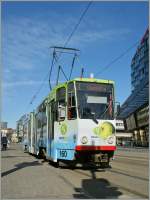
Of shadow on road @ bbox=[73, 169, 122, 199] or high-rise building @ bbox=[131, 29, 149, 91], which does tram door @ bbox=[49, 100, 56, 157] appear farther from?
high-rise building @ bbox=[131, 29, 149, 91]

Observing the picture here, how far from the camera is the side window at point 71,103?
647 inches

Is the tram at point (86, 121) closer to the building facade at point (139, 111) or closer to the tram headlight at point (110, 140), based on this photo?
the tram headlight at point (110, 140)

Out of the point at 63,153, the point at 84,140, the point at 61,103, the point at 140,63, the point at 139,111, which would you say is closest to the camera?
the point at 84,140

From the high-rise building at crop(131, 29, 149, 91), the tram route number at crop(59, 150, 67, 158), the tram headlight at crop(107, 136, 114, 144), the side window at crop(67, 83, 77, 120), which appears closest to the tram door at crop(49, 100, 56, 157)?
the tram route number at crop(59, 150, 67, 158)

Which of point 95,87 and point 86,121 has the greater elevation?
point 95,87

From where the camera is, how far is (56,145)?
691 inches

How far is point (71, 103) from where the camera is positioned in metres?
16.5

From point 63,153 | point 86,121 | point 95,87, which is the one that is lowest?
point 63,153

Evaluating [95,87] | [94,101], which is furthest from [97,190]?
[95,87]

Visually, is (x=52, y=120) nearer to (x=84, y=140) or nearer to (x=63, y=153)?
(x=63, y=153)

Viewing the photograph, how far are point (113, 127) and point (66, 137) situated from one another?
1899 millimetres

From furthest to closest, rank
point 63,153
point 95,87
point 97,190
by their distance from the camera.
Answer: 1. point 63,153
2. point 95,87
3. point 97,190

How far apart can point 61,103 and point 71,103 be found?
87 centimetres

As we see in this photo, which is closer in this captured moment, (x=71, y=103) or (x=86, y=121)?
(x=86, y=121)
